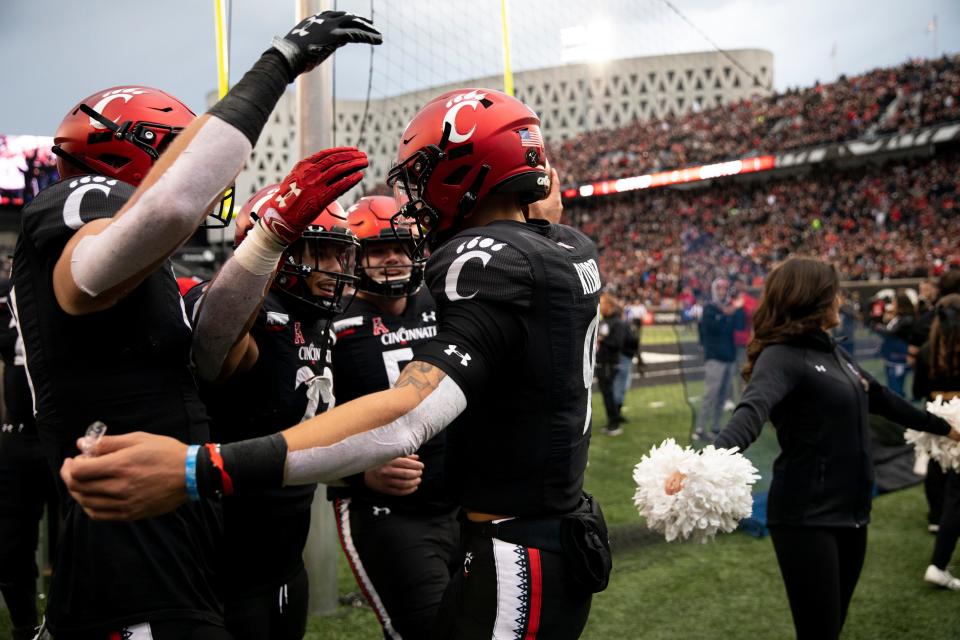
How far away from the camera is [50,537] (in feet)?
16.2

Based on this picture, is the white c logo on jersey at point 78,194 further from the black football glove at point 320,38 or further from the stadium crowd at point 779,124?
the stadium crowd at point 779,124

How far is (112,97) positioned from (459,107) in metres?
1.02

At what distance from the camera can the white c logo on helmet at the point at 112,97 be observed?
7.24ft

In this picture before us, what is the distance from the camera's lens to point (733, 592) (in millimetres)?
5469

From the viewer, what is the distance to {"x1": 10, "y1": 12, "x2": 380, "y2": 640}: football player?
65.1 inches

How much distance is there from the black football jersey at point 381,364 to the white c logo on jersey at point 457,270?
1.74 metres

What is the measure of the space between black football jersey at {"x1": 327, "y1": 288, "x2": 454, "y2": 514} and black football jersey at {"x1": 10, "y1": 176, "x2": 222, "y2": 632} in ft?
4.69

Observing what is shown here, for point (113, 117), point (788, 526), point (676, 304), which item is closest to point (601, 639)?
point (788, 526)

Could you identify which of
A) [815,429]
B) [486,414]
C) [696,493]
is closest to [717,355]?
[815,429]

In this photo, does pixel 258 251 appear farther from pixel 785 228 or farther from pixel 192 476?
pixel 785 228

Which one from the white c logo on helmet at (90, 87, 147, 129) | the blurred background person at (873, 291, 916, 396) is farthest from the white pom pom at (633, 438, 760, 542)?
the blurred background person at (873, 291, 916, 396)

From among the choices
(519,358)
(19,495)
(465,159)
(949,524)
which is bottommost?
(949,524)

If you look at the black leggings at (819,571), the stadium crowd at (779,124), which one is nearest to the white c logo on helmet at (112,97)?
the black leggings at (819,571)

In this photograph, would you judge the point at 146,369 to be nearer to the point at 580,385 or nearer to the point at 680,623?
the point at 580,385
